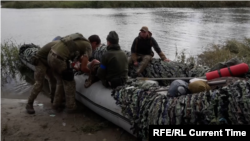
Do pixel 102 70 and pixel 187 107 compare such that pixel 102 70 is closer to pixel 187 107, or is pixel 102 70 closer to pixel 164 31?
pixel 187 107

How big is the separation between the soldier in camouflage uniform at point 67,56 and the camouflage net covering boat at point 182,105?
90 centimetres

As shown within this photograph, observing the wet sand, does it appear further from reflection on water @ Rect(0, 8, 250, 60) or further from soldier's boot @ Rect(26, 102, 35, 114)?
reflection on water @ Rect(0, 8, 250, 60)

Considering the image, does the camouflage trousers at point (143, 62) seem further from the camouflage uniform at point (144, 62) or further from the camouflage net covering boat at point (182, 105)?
the camouflage net covering boat at point (182, 105)

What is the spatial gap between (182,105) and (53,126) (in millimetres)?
2257

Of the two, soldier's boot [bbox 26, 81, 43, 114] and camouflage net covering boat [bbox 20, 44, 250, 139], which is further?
soldier's boot [bbox 26, 81, 43, 114]

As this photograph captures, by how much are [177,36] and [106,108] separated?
1011cm

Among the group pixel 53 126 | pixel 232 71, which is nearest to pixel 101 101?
pixel 53 126

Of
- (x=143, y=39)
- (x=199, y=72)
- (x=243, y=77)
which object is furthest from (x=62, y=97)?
(x=243, y=77)

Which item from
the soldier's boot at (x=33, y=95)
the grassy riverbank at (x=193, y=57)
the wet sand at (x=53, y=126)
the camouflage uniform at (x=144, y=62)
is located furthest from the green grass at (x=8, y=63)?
the camouflage uniform at (x=144, y=62)

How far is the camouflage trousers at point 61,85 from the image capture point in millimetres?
4730

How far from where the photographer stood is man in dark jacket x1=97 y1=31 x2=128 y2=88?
4.52 m

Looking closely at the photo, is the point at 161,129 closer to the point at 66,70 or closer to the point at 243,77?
the point at 243,77

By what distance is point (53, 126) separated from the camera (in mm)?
4652

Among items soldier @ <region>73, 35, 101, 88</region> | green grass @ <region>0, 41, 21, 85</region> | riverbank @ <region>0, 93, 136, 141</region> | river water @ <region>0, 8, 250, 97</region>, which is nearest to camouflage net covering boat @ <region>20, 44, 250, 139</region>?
riverbank @ <region>0, 93, 136, 141</region>
